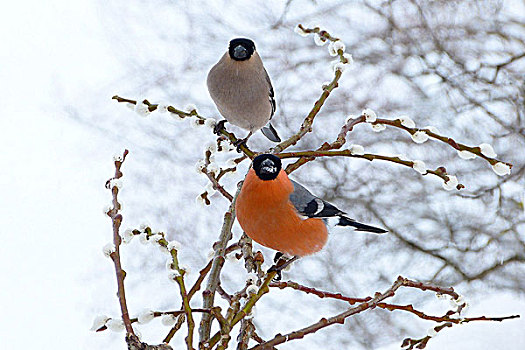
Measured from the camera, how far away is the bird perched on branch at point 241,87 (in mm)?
788

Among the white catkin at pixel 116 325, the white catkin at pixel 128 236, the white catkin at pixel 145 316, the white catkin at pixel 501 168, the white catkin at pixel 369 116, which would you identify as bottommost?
the white catkin at pixel 501 168

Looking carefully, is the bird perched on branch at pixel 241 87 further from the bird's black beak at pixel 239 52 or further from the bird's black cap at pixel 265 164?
the bird's black cap at pixel 265 164

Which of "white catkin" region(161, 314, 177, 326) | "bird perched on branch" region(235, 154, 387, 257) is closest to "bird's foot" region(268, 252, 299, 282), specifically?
"bird perched on branch" region(235, 154, 387, 257)

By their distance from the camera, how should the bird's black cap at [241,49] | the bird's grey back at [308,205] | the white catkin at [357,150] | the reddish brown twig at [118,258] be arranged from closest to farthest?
the reddish brown twig at [118,258] < the white catkin at [357,150] < the bird's grey back at [308,205] < the bird's black cap at [241,49]

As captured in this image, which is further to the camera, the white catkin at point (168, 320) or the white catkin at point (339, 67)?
the white catkin at point (339, 67)

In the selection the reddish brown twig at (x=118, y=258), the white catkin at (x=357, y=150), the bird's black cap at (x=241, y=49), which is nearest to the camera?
the reddish brown twig at (x=118, y=258)

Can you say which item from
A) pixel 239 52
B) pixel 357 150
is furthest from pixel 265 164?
pixel 239 52

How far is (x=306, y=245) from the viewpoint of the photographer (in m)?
0.59

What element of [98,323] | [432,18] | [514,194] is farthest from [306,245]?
[514,194]

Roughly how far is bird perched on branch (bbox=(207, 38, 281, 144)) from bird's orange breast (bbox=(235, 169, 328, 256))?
23 centimetres

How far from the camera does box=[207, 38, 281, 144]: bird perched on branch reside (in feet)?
2.58

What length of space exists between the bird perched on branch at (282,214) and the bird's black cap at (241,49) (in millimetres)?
253

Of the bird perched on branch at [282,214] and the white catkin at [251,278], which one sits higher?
the bird perched on branch at [282,214]

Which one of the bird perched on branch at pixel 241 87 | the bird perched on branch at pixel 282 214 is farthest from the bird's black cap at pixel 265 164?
the bird perched on branch at pixel 241 87
